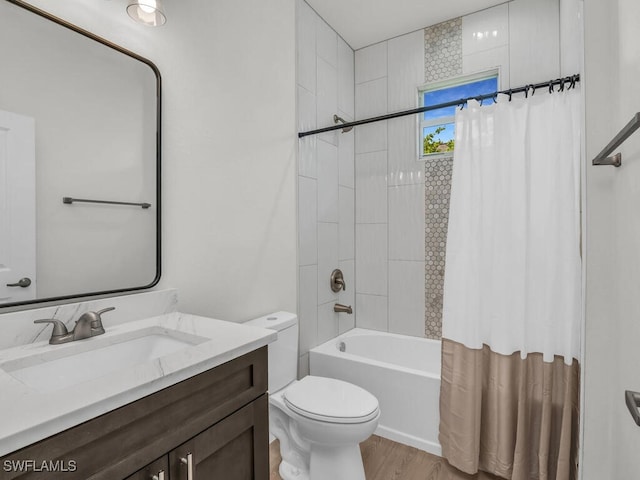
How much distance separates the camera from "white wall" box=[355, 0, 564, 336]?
243 centimetres

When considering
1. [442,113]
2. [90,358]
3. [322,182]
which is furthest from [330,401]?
[442,113]

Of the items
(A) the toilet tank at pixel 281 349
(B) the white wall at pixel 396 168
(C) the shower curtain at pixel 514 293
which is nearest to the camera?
(C) the shower curtain at pixel 514 293

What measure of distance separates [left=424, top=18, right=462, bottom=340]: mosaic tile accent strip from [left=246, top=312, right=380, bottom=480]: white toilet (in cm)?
117

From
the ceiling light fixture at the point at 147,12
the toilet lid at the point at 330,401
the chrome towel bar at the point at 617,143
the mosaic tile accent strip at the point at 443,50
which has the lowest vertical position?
the toilet lid at the point at 330,401

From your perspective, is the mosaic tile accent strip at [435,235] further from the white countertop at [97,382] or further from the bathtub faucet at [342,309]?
the white countertop at [97,382]

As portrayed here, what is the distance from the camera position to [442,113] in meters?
2.64

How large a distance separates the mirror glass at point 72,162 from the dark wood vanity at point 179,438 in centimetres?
59

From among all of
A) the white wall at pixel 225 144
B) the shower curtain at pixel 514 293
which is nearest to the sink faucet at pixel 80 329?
the white wall at pixel 225 144

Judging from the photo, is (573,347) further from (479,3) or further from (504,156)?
(479,3)

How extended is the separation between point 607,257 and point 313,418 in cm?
124

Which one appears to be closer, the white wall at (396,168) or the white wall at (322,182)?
the white wall at (322,182)

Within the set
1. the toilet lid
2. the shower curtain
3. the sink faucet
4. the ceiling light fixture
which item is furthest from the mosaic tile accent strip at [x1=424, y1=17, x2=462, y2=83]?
the sink faucet

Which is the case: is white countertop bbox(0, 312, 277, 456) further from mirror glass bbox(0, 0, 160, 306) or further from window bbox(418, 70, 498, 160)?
window bbox(418, 70, 498, 160)

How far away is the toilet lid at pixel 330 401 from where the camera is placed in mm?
1452
